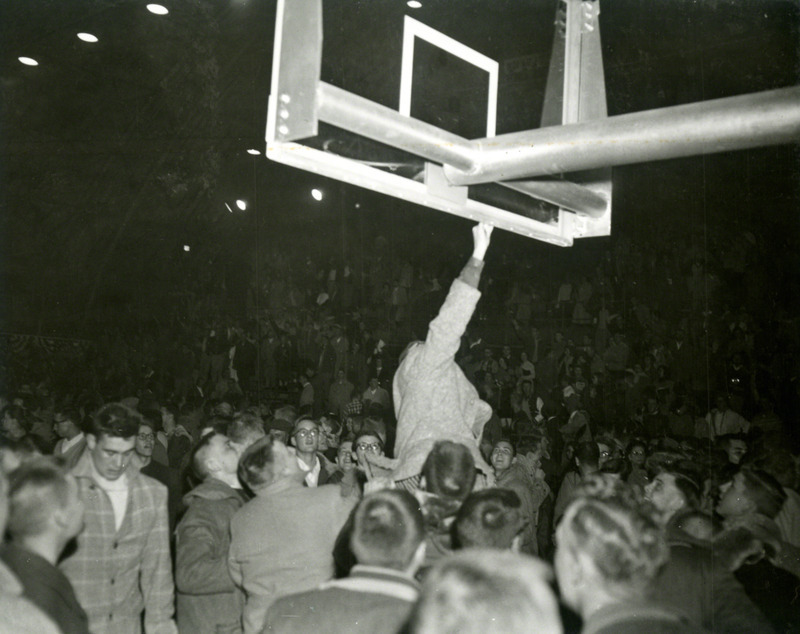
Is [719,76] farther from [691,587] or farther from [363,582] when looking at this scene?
[363,582]

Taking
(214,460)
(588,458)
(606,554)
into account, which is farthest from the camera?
(588,458)

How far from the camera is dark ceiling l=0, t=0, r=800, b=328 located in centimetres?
932

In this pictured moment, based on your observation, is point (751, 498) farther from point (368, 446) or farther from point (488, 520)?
point (368, 446)

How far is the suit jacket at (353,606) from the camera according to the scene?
206cm

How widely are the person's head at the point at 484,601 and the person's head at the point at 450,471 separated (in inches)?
50.7

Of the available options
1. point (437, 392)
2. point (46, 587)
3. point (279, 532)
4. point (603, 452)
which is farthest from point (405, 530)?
point (603, 452)

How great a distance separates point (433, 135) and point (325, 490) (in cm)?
162

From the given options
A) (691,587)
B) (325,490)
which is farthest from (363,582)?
(691,587)

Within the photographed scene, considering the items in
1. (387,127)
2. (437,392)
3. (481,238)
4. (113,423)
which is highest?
(387,127)

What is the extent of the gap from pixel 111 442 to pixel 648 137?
2.67 meters

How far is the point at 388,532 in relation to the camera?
2.24 metres

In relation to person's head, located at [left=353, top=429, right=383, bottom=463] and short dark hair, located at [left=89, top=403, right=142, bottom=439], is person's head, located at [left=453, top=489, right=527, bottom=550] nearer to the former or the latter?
short dark hair, located at [left=89, top=403, right=142, bottom=439]

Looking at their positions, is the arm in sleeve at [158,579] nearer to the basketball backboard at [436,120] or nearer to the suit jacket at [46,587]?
the suit jacket at [46,587]

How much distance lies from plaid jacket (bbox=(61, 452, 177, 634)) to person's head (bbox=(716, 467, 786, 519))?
267 cm
